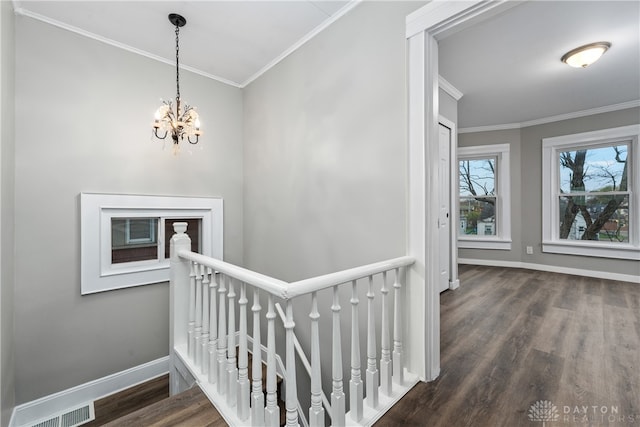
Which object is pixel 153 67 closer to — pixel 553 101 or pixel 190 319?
pixel 190 319

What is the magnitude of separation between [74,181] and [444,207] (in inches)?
141

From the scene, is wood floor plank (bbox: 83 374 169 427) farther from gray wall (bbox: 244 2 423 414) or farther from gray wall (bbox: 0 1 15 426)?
gray wall (bbox: 244 2 423 414)

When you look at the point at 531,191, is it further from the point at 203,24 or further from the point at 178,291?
the point at 178,291

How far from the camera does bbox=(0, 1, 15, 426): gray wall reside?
5.28 ft

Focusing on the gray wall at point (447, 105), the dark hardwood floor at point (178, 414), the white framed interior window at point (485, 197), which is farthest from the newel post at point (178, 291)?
the white framed interior window at point (485, 197)

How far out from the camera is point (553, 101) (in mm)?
3619

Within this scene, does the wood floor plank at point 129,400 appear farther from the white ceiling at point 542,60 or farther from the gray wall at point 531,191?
the gray wall at point 531,191

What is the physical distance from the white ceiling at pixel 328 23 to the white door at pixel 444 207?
64 cm

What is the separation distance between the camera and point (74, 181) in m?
2.18

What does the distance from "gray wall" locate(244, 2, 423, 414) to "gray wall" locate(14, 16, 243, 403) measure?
3.00 feet

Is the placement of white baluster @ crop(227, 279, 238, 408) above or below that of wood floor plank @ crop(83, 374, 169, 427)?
above

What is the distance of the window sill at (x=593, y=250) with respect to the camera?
3.66m

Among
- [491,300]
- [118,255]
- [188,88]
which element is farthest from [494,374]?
[188,88]

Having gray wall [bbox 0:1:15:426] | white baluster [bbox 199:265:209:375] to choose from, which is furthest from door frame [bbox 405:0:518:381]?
gray wall [bbox 0:1:15:426]
